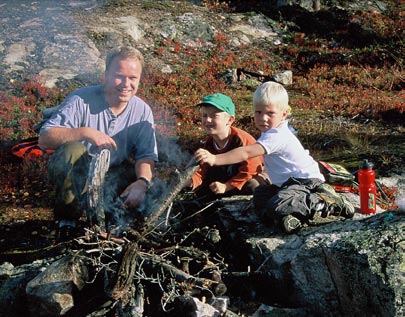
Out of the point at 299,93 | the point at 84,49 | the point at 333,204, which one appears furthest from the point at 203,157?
the point at 84,49

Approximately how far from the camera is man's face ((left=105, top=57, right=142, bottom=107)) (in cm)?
508

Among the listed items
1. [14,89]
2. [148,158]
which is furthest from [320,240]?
[14,89]

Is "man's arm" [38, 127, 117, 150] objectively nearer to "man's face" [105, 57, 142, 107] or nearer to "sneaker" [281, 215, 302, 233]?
"man's face" [105, 57, 142, 107]

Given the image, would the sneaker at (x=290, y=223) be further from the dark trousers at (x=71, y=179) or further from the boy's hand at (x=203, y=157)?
the dark trousers at (x=71, y=179)

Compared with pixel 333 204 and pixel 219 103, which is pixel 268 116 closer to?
pixel 219 103

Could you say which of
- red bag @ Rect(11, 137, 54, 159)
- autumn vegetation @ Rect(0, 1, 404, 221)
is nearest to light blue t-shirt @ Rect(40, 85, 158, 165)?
autumn vegetation @ Rect(0, 1, 404, 221)

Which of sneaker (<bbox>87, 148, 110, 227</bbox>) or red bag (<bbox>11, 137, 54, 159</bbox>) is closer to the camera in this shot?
sneaker (<bbox>87, 148, 110, 227</bbox>)

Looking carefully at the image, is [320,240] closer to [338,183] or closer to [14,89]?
[338,183]

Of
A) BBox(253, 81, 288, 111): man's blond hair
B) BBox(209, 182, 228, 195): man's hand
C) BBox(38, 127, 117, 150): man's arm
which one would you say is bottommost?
BBox(209, 182, 228, 195): man's hand

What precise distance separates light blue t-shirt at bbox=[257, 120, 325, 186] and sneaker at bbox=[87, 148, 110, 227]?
1478 millimetres

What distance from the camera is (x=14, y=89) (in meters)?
12.4

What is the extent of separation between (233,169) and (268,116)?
0.96 m

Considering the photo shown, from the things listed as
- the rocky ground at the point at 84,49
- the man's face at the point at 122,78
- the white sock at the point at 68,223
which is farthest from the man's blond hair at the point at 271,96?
the rocky ground at the point at 84,49

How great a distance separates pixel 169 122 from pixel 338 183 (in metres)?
5.50
